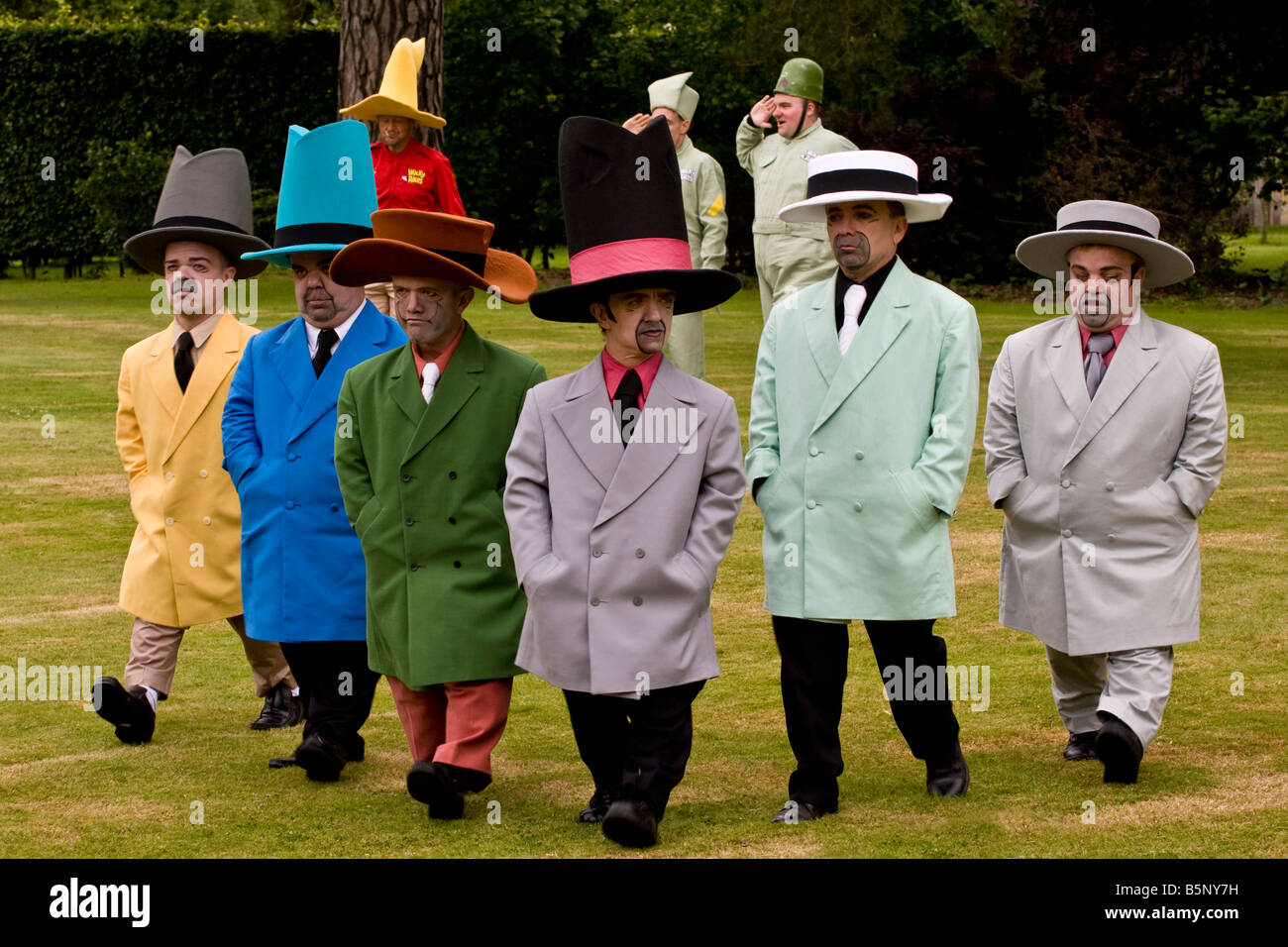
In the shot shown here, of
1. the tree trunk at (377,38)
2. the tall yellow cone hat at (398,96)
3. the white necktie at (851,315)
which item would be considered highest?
the tree trunk at (377,38)

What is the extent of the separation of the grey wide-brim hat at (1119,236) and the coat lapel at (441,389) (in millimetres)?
1767

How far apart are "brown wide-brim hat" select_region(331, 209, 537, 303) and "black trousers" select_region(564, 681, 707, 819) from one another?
1283 millimetres

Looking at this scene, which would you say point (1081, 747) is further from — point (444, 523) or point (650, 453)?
point (444, 523)

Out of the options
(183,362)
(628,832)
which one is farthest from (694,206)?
(628,832)

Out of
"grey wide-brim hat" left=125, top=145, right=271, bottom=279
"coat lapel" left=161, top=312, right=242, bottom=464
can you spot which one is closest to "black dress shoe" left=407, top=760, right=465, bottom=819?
"coat lapel" left=161, top=312, right=242, bottom=464

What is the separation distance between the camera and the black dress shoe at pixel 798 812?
17.0ft

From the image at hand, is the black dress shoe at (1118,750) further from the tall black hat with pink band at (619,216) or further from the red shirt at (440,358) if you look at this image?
the red shirt at (440,358)

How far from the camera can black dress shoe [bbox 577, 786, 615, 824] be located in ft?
17.2

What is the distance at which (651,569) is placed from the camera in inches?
197

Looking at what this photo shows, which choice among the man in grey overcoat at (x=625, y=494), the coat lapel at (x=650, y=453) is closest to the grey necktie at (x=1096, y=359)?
the man in grey overcoat at (x=625, y=494)

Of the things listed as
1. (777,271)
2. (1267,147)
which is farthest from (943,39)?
Answer: (777,271)

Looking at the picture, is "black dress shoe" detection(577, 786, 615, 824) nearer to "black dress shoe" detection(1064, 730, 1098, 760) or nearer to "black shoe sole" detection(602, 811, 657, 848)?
"black shoe sole" detection(602, 811, 657, 848)

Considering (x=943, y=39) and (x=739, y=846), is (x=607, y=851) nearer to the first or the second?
(x=739, y=846)

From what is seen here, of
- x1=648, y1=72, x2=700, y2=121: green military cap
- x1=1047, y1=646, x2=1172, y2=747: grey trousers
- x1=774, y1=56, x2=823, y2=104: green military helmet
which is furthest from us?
x1=648, y1=72, x2=700, y2=121: green military cap
